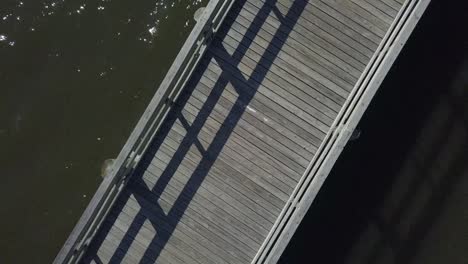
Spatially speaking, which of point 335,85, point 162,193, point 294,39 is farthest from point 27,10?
→ point 335,85

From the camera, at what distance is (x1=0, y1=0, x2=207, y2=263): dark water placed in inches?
579

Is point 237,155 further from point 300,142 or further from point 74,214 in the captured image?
point 74,214

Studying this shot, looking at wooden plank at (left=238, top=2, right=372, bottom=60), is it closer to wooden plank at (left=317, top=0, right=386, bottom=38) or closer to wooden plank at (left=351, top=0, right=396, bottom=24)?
wooden plank at (left=317, top=0, right=386, bottom=38)

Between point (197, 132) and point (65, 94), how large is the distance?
5.26 m

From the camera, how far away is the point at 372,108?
14.5 metres

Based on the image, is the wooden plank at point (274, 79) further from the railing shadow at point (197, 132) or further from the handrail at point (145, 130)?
the handrail at point (145, 130)

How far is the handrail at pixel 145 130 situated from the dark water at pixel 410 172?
217 inches

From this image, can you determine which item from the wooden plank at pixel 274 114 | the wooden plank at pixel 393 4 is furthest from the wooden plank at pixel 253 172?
the wooden plank at pixel 393 4

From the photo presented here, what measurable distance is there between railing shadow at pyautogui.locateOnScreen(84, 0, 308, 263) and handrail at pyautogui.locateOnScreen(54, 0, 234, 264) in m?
0.20

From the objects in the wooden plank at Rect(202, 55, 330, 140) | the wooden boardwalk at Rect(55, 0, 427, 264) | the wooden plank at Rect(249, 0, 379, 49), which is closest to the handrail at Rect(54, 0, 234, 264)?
the wooden boardwalk at Rect(55, 0, 427, 264)

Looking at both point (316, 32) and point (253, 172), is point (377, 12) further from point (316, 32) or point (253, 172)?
point (253, 172)

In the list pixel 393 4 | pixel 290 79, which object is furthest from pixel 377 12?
pixel 290 79

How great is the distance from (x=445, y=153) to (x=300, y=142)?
18.4 ft

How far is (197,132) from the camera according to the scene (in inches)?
467
